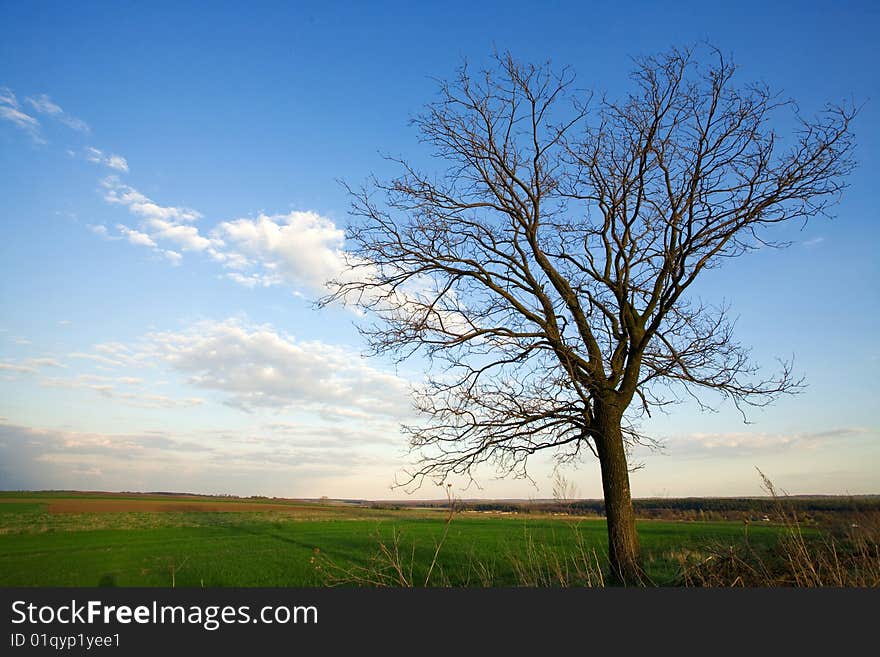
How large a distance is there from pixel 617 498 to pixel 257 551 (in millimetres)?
24268

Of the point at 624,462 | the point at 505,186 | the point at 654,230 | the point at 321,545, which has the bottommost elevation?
the point at 321,545

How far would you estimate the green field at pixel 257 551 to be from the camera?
903 cm

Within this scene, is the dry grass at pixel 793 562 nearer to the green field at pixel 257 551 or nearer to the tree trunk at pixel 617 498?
the green field at pixel 257 551

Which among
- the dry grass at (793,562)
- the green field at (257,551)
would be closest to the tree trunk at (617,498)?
the green field at (257,551)

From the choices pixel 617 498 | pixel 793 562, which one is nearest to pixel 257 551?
pixel 617 498

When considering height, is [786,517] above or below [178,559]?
above

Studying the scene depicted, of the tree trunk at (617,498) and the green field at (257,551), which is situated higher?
the tree trunk at (617,498)

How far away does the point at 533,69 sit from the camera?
10.9m

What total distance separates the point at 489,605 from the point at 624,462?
A: 556 centimetres

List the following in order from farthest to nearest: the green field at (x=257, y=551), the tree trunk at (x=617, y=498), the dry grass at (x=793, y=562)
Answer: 1. the green field at (x=257, y=551)
2. the tree trunk at (x=617, y=498)
3. the dry grass at (x=793, y=562)

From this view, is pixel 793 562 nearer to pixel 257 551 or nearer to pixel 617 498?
pixel 617 498

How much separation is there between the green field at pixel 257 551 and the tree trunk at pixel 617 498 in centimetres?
56

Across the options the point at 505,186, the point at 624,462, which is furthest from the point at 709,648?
the point at 505,186

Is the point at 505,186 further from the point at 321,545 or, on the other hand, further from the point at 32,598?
the point at 321,545
